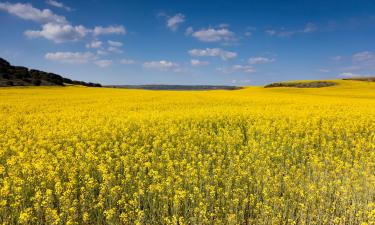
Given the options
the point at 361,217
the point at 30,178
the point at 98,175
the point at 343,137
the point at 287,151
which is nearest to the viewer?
the point at 361,217

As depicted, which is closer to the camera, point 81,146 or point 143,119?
point 81,146

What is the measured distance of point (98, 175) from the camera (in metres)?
7.98

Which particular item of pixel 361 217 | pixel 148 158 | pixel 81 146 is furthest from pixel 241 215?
pixel 81 146

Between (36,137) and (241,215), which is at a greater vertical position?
(36,137)

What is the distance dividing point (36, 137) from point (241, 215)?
26.3 ft

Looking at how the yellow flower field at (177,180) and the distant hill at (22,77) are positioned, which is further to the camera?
the distant hill at (22,77)

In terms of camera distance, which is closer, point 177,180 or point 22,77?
point 177,180

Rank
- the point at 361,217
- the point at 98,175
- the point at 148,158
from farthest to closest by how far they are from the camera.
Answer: the point at 148,158 → the point at 98,175 → the point at 361,217

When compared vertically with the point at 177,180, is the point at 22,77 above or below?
above

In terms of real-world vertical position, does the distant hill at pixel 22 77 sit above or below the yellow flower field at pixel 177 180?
above

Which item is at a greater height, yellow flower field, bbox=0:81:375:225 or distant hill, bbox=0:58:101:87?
distant hill, bbox=0:58:101:87

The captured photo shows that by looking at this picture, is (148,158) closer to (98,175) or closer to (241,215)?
(98,175)

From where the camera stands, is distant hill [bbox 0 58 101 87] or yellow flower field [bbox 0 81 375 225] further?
distant hill [bbox 0 58 101 87]

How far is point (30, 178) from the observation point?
6797 mm
